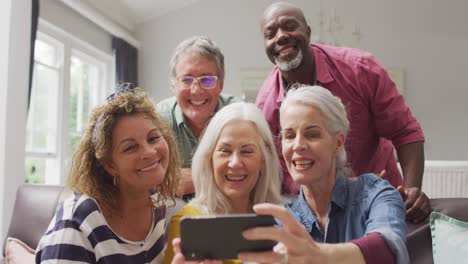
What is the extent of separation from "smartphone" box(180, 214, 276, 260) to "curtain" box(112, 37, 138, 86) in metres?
5.12

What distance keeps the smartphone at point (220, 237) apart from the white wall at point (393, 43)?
18.1 feet

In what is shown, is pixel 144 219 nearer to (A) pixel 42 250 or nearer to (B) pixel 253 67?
(A) pixel 42 250

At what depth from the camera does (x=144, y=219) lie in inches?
64.1

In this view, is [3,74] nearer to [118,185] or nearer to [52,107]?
[52,107]

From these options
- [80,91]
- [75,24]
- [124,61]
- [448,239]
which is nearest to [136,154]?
[448,239]

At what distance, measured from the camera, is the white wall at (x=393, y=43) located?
626cm

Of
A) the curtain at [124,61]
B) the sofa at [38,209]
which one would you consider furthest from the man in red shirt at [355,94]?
the curtain at [124,61]

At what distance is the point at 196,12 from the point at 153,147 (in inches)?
216

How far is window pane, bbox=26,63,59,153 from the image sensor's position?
4.61m

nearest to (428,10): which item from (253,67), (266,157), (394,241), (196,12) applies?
(253,67)

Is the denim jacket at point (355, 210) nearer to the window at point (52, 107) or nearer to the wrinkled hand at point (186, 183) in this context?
the wrinkled hand at point (186, 183)

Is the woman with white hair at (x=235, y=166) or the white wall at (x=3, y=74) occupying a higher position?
the white wall at (x=3, y=74)

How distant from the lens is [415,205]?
1771 mm

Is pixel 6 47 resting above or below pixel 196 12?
below
